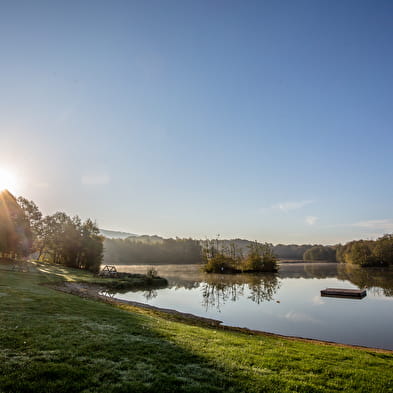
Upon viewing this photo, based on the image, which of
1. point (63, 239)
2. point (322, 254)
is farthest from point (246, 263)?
point (322, 254)

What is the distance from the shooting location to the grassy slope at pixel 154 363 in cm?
533

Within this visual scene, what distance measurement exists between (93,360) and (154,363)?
140 centimetres

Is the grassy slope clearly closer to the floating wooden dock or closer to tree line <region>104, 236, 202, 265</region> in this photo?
the floating wooden dock

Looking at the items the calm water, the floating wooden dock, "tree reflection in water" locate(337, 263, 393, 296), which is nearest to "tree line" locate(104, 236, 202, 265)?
"tree reflection in water" locate(337, 263, 393, 296)

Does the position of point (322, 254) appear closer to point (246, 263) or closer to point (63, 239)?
point (246, 263)

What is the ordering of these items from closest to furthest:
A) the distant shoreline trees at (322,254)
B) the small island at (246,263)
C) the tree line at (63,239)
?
the tree line at (63,239), the small island at (246,263), the distant shoreline trees at (322,254)

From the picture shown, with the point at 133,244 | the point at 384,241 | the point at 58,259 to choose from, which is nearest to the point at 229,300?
the point at 58,259

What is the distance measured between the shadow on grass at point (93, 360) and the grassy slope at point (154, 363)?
19mm

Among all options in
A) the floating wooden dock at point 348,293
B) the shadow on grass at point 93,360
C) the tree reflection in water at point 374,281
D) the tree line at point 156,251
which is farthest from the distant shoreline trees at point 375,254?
the shadow on grass at point 93,360

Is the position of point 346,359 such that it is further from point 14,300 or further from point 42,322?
point 14,300

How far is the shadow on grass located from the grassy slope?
0.02 metres

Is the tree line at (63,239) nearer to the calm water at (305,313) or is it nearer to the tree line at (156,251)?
the calm water at (305,313)

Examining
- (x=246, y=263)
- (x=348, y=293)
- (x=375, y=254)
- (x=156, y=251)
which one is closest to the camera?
(x=348, y=293)

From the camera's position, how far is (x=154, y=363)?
6508mm
